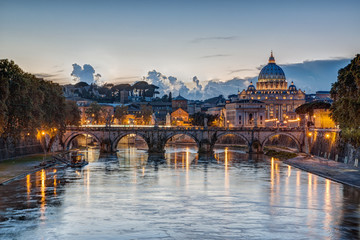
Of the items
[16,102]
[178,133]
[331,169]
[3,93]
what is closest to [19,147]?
[16,102]

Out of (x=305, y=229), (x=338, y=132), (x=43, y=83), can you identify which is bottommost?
(x=305, y=229)

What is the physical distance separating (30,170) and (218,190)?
1100 inches

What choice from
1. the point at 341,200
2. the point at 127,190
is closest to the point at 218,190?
the point at 127,190

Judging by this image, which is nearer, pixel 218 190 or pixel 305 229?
pixel 305 229

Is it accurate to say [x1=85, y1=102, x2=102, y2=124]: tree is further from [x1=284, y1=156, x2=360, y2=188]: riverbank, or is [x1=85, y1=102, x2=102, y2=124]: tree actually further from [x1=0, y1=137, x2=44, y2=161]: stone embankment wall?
[x1=284, y1=156, x2=360, y2=188]: riverbank

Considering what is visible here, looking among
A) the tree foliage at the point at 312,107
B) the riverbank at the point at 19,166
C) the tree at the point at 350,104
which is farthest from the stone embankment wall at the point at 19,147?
the tree foliage at the point at 312,107

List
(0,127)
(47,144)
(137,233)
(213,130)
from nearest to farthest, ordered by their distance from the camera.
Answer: (137,233)
(0,127)
(47,144)
(213,130)

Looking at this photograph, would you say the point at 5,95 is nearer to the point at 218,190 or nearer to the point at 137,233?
the point at 218,190

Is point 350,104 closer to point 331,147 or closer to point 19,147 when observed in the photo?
point 331,147

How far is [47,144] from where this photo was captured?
107562 millimetres

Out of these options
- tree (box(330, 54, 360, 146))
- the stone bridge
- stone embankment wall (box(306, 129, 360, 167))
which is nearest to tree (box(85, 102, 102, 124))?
the stone bridge

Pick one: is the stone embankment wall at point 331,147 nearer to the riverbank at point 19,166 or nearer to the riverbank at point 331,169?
the riverbank at point 331,169

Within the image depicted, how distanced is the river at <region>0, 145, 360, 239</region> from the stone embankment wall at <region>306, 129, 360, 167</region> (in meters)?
9.90

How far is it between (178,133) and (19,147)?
133 feet
